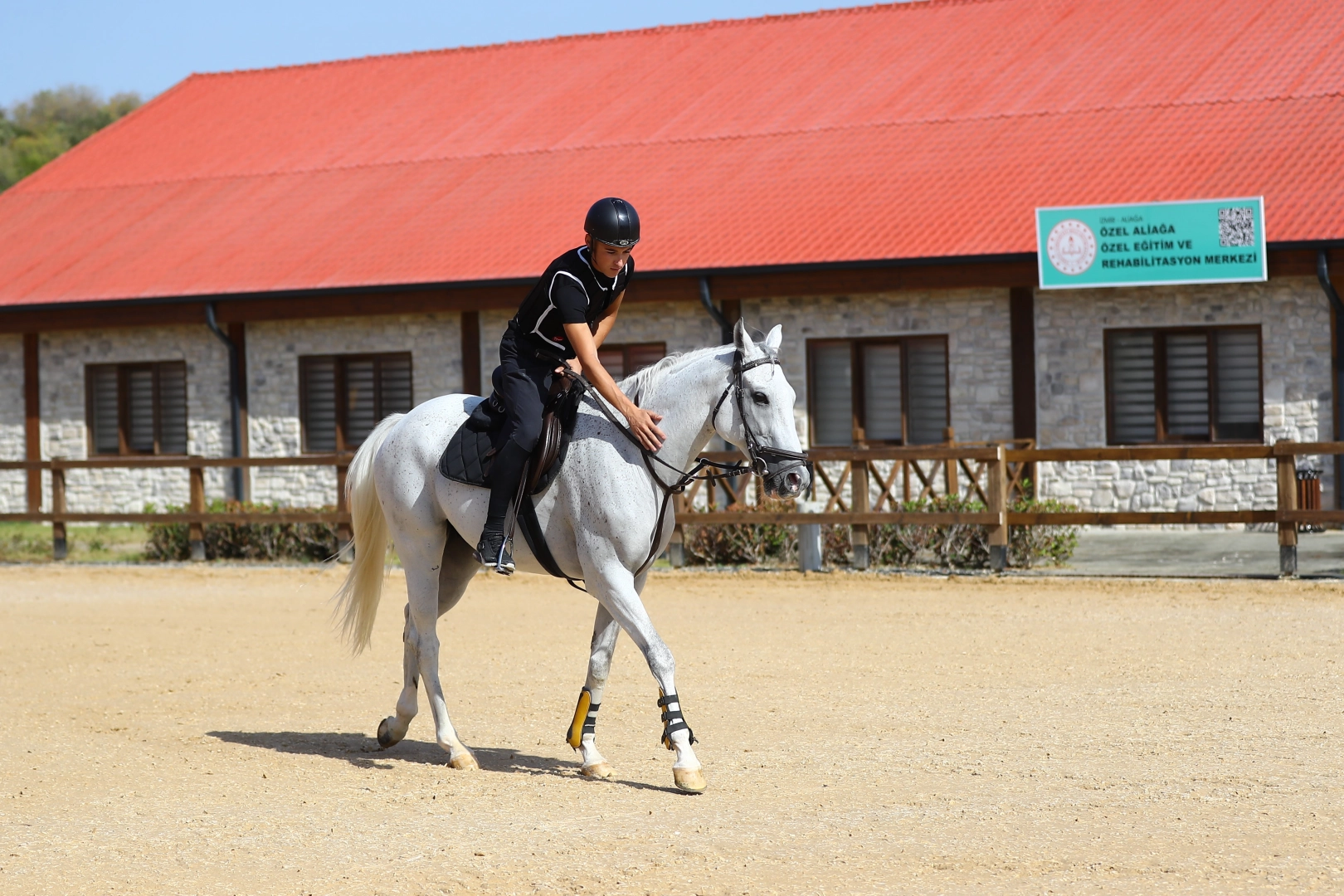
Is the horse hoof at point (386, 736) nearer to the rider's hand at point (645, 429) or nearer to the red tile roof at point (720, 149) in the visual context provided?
the rider's hand at point (645, 429)

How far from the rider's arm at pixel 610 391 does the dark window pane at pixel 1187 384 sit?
14602mm

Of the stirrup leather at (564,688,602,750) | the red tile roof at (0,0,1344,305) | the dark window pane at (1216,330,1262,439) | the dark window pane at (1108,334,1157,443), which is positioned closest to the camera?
the stirrup leather at (564,688,602,750)

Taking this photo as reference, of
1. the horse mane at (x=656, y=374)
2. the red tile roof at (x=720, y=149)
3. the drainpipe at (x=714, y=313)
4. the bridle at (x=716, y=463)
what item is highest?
the red tile roof at (x=720, y=149)

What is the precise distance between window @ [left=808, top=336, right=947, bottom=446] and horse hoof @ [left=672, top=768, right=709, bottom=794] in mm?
15072

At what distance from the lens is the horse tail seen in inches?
331

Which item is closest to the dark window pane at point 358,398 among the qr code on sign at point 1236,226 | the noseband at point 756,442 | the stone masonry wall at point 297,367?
the stone masonry wall at point 297,367

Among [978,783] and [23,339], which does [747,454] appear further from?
[23,339]

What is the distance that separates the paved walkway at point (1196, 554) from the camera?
1562cm

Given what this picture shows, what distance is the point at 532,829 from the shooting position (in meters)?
6.18

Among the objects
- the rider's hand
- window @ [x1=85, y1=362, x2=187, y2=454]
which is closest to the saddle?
the rider's hand

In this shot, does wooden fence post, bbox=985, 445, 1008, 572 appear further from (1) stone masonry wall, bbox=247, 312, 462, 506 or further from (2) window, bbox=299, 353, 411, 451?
(2) window, bbox=299, 353, 411, 451

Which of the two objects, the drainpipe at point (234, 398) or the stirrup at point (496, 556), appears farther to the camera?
the drainpipe at point (234, 398)

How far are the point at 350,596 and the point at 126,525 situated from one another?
709 inches

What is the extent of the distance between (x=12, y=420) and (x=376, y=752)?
2015 centimetres
